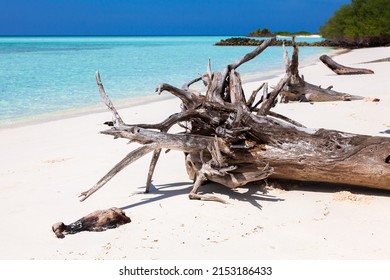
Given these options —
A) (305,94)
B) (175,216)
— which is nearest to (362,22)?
(305,94)

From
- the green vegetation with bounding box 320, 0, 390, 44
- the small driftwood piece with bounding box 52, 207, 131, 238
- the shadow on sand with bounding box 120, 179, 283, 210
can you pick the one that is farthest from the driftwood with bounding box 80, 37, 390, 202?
the green vegetation with bounding box 320, 0, 390, 44

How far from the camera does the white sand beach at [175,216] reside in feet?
11.4

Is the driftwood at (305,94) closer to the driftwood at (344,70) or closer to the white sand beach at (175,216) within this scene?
the white sand beach at (175,216)

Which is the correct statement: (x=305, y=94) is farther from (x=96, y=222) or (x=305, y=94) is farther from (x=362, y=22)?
(x=362, y=22)

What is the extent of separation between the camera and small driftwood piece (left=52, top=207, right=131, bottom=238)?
3.86 m

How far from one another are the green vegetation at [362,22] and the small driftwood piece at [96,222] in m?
47.9

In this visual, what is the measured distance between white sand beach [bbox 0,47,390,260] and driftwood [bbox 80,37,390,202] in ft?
0.70

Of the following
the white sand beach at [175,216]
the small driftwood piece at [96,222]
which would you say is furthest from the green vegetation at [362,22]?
the small driftwood piece at [96,222]

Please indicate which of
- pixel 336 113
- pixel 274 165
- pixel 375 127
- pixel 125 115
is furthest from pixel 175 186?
pixel 125 115

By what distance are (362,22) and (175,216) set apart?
4956 centimetres

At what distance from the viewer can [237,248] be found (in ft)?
11.5

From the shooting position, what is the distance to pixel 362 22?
159ft

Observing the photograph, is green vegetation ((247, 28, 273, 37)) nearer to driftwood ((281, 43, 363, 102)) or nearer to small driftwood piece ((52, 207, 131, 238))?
driftwood ((281, 43, 363, 102))

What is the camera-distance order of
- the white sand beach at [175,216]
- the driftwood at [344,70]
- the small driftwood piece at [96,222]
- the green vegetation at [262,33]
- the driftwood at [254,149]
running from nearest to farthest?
the white sand beach at [175,216], the small driftwood piece at [96,222], the driftwood at [254,149], the driftwood at [344,70], the green vegetation at [262,33]
